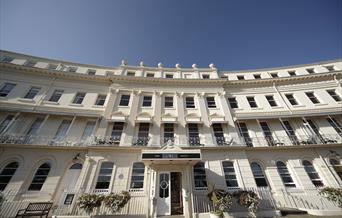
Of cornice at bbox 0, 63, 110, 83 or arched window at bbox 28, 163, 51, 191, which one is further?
cornice at bbox 0, 63, 110, 83

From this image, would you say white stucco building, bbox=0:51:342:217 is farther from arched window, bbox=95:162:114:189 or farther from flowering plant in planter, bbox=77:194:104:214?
flowering plant in planter, bbox=77:194:104:214

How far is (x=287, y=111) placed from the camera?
14.9 meters

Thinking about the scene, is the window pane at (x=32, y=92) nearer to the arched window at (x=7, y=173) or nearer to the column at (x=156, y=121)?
the arched window at (x=7, y=173)

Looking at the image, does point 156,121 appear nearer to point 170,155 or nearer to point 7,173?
point 170,155

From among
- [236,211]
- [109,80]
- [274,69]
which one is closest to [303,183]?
[236,211]

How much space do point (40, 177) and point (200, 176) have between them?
40.0ft

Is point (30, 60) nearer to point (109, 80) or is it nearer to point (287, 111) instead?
point (109, 80)

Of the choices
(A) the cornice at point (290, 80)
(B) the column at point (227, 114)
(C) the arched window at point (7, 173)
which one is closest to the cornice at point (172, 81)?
(A) the cornice at point (290, 80)

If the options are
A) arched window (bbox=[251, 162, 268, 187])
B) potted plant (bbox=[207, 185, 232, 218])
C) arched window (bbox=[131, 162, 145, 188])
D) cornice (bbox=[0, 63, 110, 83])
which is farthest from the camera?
cornice (bbox=[0, 63, 110, 83])

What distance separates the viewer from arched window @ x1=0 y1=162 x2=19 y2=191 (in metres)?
10.0

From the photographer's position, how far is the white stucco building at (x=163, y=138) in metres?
10.0

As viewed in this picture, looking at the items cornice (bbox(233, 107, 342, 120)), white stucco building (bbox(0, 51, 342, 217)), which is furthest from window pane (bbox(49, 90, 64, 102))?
Answer: cornice (bbox(233, 107, 342, 120))

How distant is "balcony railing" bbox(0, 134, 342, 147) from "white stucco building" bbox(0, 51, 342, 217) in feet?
0.30

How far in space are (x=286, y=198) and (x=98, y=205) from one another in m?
13.3
